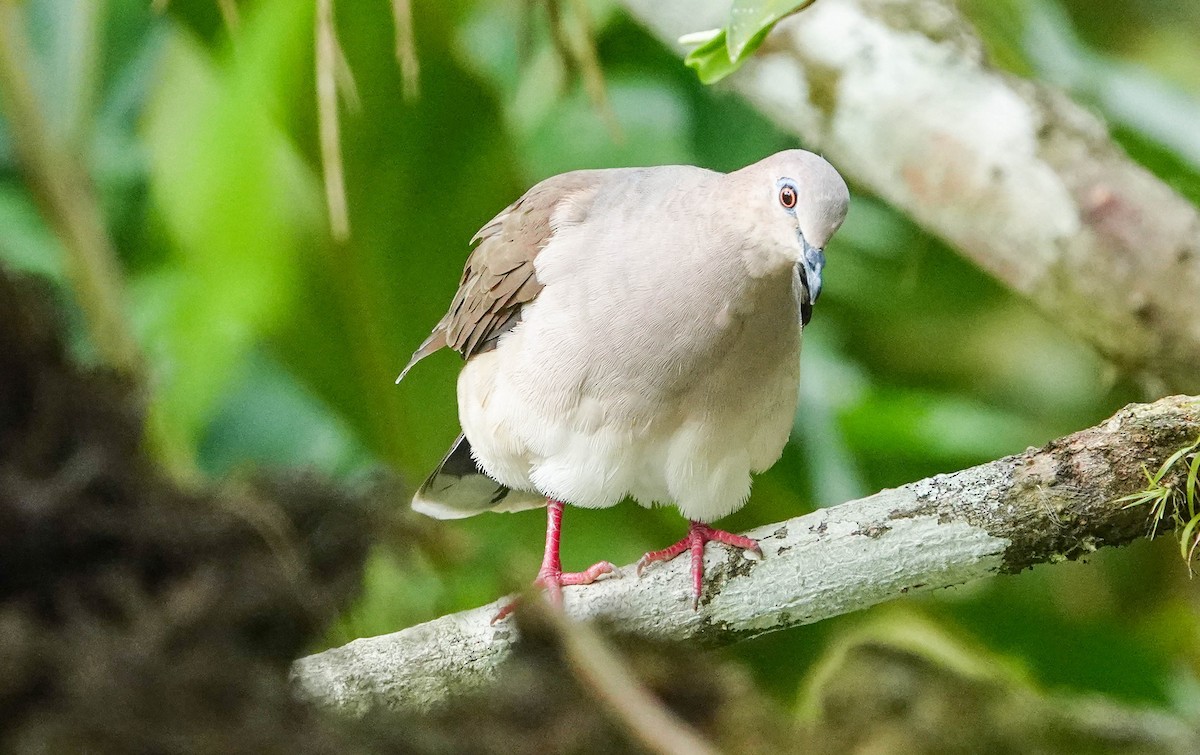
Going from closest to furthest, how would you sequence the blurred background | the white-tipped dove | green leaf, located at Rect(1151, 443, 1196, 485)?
green leaf, located at Rect(1151, 443, 1196, 485) < the white-tipped dove < the blurred background

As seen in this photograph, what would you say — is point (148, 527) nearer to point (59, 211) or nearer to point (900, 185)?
point (900, 185)

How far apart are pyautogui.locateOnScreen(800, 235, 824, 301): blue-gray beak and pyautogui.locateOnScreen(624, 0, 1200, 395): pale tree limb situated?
31.4 inches

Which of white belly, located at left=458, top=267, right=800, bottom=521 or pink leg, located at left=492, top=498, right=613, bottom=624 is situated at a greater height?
white belly, located at left=458, top=267, right=800, bottom=521

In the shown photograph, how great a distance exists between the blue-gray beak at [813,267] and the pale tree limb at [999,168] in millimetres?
797

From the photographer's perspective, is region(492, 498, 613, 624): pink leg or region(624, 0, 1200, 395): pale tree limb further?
region(624, 0, 1200, 395): pale tree limb

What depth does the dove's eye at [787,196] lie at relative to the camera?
48.4 inches

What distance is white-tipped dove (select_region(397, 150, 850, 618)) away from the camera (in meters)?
1.33

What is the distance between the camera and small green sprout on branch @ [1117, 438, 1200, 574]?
3.56ft

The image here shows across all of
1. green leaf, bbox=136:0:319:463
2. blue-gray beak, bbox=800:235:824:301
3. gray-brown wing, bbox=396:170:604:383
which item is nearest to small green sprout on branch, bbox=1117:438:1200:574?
blue-gray beak, bbox=800:235:824:301

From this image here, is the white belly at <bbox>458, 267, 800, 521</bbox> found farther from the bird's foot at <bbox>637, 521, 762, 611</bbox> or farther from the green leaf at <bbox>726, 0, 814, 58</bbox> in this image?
the green leaf at <bbox>726, 0, 814, 58</bbox>

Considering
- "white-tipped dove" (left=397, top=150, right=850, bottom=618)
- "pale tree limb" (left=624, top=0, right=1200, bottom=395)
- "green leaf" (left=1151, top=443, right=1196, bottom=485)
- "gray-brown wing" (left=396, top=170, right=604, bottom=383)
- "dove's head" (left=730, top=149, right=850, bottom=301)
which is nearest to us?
"green leaf" (left=1151, top=443, right=1196, bottom=485)

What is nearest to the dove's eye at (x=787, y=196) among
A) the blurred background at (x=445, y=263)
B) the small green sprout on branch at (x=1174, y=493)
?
the small green sprout on branch at (x=1174, y=493)

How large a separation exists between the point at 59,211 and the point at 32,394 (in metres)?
1.63

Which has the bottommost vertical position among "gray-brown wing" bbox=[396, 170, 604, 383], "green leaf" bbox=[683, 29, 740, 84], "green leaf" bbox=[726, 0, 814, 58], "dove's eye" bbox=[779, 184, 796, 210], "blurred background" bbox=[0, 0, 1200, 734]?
"blurred background" bbox=[0, 0, 1200, 734]
